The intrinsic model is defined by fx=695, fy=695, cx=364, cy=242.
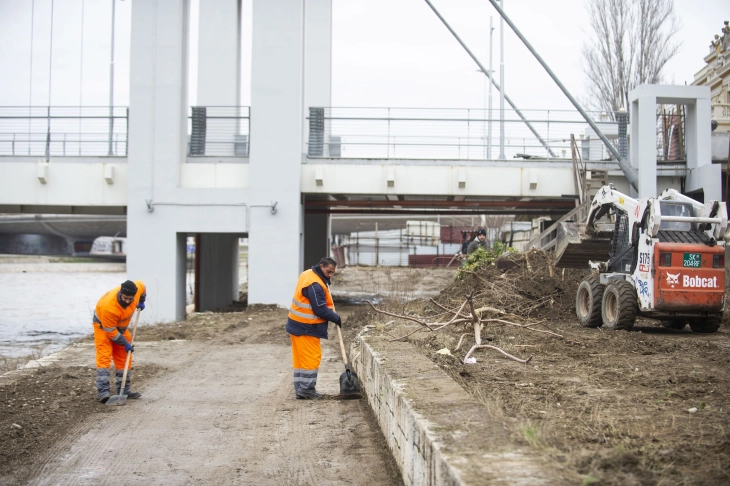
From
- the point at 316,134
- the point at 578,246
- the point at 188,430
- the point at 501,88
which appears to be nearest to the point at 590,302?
the point at 578,246

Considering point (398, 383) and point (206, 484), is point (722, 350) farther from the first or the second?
point (206, 484)

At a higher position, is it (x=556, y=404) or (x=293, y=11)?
(x=293, y=11)

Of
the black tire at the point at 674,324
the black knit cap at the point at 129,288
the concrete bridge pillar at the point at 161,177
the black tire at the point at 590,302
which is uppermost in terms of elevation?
the concrete bridge pillar at the point at 161,177

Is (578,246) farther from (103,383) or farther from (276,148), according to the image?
(103,383)

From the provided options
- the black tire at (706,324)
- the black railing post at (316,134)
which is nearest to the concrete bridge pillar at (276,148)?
the black railing post at (316,134)

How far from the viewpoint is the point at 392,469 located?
577cm

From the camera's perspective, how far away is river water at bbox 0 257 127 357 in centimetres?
1928

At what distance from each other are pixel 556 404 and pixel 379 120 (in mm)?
15298

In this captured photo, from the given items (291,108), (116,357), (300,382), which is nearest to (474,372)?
(300,382)

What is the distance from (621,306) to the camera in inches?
459

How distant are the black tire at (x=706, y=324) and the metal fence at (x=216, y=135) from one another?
12.9 metres

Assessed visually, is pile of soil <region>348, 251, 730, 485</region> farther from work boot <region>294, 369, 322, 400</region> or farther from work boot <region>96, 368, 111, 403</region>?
work boot <region>96, 368, 111, 403</region>

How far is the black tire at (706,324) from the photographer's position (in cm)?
1202

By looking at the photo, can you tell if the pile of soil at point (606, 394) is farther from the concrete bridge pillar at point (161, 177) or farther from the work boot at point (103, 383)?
the concrete bridge pillar at point (161, 177)
